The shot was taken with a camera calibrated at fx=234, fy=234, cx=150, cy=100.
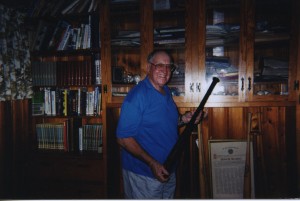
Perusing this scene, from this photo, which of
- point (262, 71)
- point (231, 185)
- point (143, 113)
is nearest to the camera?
point (143, 113)

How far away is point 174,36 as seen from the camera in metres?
2.05

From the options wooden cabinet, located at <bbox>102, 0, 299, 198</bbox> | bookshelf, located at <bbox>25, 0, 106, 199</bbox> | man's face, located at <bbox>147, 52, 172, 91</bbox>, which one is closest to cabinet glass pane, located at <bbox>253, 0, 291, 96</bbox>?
wooden cabinet, located at <bbox>102, 0, 299, 198</bbox>

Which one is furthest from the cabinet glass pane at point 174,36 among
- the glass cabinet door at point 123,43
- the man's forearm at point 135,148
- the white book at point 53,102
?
the white book at point 53,102

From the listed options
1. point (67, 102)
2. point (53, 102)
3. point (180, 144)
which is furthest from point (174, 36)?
point (53, 102)

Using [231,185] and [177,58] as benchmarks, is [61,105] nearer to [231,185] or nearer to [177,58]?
[177,58]

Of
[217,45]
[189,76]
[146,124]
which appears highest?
[217,45]

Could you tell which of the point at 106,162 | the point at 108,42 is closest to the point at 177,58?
the point at 108,42

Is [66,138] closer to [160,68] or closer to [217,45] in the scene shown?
[160,68]

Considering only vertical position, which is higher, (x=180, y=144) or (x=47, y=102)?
(x=47, y=102)

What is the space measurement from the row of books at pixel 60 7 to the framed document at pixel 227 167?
1.70m

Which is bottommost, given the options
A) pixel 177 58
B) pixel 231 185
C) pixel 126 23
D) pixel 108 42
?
pixel 231 185

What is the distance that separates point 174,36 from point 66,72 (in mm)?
1106

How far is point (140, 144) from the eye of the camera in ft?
5.41

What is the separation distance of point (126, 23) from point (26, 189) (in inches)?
78.4
